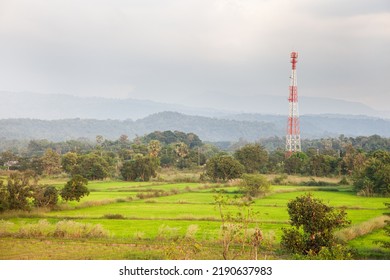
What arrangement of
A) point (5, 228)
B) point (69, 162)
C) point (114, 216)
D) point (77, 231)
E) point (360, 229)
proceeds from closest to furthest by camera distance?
point (77, 231), point (5, 228), point (360, 229), point (114, 216), point (69, 162)

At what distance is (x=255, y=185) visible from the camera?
15.9 metres

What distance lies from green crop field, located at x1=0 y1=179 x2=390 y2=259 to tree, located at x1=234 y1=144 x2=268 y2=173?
2.41m

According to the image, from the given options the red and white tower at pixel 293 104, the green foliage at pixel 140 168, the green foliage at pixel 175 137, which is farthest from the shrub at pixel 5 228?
the green foliage at pixel 175 137

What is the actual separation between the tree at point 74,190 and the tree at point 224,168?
756cm

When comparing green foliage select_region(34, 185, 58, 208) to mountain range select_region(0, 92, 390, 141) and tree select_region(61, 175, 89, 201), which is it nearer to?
tree select_region(61, 175, 89, 201)

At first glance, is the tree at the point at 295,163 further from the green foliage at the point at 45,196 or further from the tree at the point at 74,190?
the green foliage at the point at 45,196

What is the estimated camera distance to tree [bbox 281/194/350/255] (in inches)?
314

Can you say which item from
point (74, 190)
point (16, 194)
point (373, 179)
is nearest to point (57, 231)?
point (16, 194)

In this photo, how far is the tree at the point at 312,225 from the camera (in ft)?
26.1

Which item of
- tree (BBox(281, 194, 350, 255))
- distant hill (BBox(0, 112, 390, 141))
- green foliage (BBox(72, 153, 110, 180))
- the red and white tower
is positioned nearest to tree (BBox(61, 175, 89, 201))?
green foliage (BBox(72, 153, 110, 180))

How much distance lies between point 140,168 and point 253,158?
5.26 m

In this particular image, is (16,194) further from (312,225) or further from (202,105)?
(312,225)
